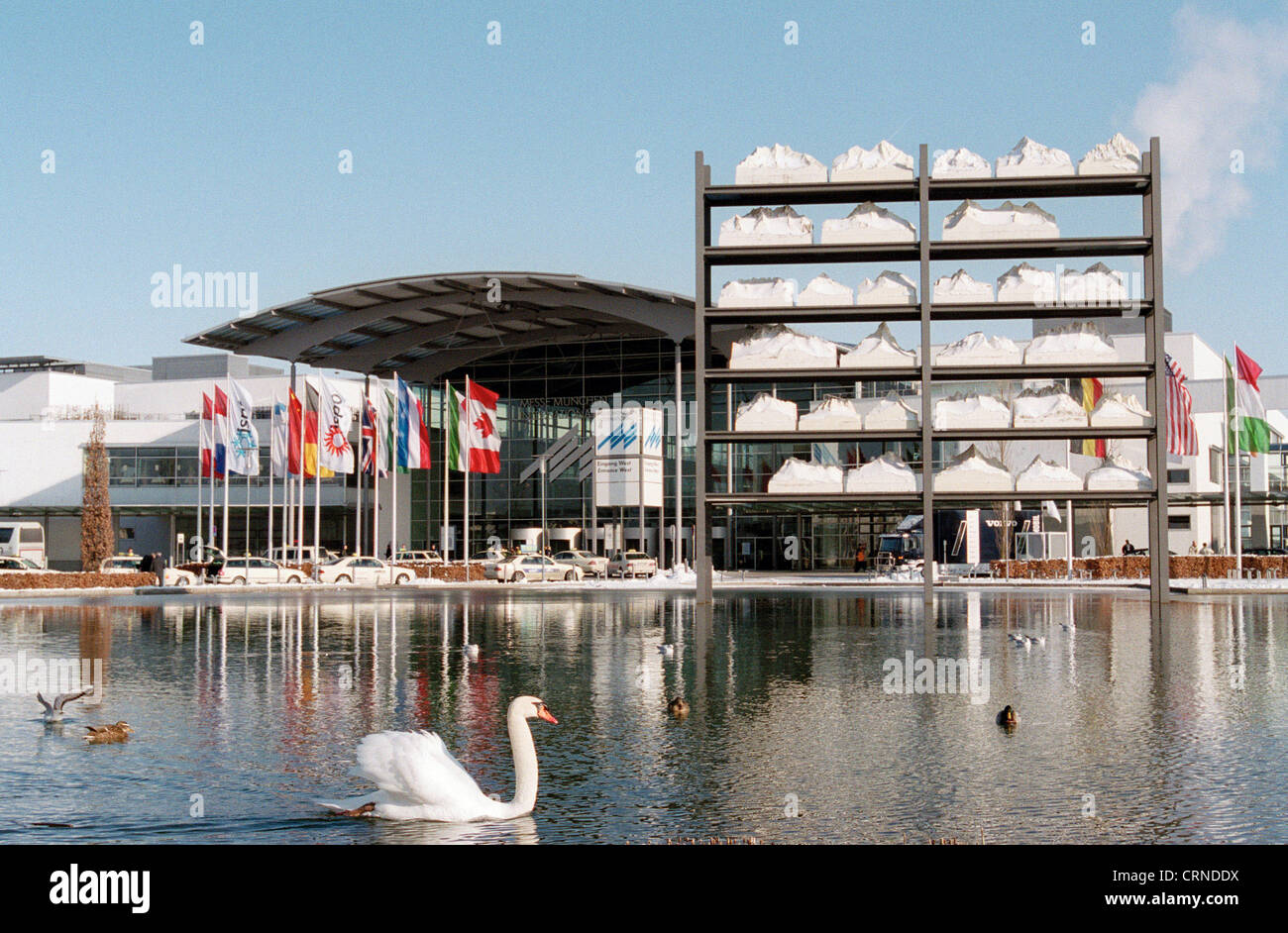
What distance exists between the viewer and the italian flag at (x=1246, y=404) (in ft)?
151

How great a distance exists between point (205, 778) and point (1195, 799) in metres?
7.18

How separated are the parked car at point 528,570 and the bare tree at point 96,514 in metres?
18.3

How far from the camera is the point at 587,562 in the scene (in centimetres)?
6334

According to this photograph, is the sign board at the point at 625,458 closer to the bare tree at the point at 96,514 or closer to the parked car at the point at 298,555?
the parked car at the point at 298,555

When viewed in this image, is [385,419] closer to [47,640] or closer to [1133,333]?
[47,640]

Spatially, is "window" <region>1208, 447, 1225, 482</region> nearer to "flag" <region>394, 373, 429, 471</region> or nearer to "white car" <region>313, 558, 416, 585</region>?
"flag" <region>394, 373, 429, 471</region>

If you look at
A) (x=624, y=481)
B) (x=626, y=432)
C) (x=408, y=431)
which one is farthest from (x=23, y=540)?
(x=626, y=432)

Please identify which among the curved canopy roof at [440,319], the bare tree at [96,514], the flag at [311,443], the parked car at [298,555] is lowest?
the parked car at [298,555]

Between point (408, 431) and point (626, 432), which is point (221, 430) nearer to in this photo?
point (408, 431)

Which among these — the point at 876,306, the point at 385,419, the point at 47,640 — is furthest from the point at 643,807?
the point at 385,419

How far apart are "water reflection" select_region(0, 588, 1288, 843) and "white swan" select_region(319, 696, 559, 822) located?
0.16m

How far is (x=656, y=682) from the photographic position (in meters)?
16.1

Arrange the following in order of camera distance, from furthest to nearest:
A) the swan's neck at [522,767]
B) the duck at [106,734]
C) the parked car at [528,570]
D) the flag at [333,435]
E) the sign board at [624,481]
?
the parked car at [528,570]
the flag at [333,435]
the sign board at [624,481]
the duck at [106,734]
the swan's neck at [522,767]

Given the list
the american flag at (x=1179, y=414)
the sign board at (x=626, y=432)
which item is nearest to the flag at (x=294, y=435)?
the sign board at (x=626, y=432)
